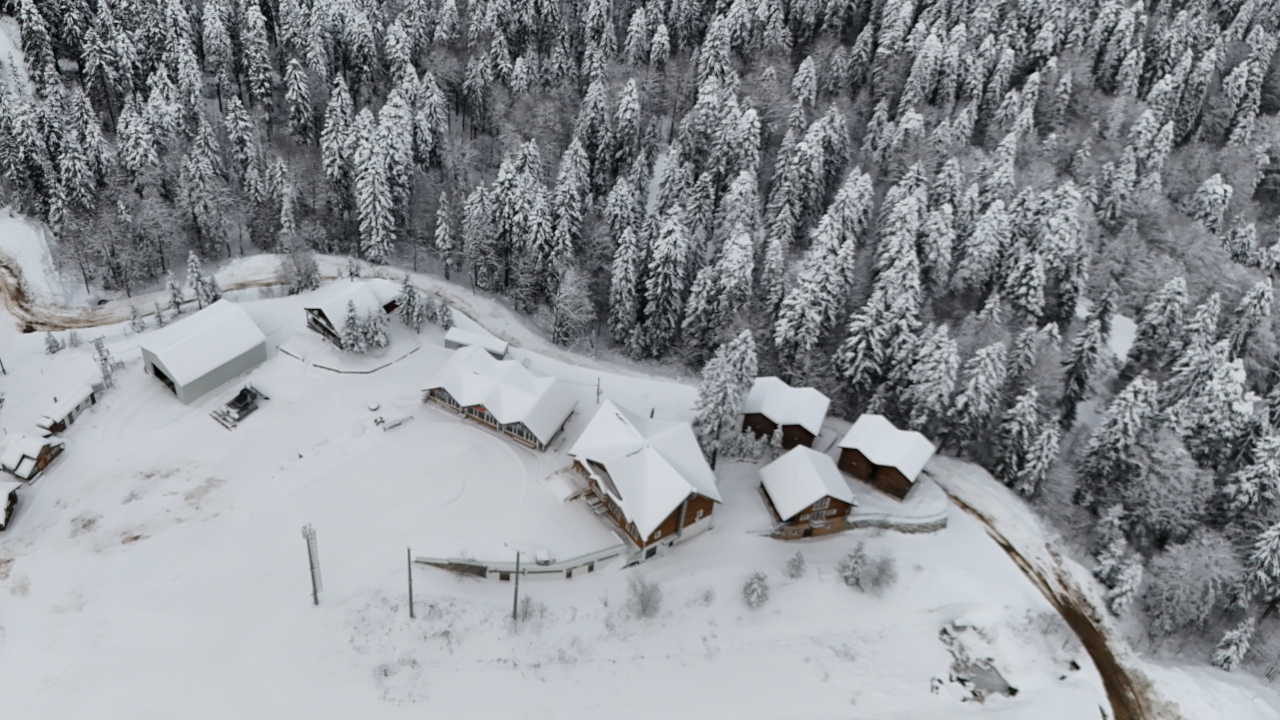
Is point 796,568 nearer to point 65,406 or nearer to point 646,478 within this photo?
point 646,478

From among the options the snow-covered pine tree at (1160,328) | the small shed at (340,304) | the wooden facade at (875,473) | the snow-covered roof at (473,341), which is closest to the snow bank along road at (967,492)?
the wooden facade at (875,473)

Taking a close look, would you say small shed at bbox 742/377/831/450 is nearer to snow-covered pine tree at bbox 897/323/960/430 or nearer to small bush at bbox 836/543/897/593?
snow-covered pine tree at bbox 897/323/960/430

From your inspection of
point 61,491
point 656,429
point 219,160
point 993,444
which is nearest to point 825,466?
point 656,429

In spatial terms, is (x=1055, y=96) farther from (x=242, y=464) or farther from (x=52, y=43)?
(x=52, y=43)

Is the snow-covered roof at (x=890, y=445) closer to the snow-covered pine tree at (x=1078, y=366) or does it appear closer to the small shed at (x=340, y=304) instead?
the snow-covered pine tree at (x=1078, y=366)

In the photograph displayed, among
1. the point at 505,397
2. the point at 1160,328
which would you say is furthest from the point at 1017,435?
the point at 505,397

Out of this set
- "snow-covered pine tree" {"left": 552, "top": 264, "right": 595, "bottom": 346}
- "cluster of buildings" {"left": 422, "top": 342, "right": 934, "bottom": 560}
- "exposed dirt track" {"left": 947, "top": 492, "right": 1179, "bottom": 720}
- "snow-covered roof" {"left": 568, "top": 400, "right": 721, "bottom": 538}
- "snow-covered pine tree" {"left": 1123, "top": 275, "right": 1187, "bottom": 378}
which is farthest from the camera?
"snow-covered pine tree" {"left": 1123, "top": 275, "right": 1187, "bottom": 378}

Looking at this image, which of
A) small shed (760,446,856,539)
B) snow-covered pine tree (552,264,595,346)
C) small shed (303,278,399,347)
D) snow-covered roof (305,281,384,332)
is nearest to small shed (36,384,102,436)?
small shed (303,278,399,347)
